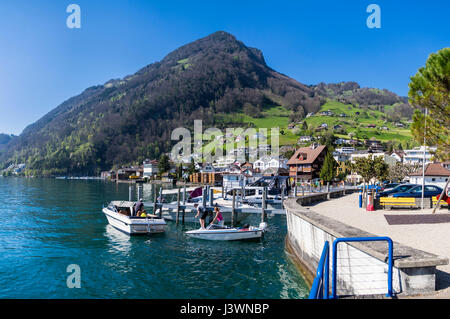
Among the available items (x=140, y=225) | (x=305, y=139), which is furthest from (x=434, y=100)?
(x=305, y=139)

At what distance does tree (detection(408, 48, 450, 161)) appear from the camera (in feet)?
54.8

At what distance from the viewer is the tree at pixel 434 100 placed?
16703 mm

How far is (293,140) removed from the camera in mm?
176500

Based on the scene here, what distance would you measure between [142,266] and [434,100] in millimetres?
19786

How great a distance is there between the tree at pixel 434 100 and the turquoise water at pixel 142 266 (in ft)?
38.8

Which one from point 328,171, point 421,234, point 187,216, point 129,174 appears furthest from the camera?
point 129,174

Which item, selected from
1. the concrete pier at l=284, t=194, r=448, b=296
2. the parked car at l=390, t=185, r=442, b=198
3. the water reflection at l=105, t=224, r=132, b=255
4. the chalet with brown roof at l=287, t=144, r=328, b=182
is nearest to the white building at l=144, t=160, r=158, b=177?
the chalet with brown roof at l=287, t=144, r=328, b=182

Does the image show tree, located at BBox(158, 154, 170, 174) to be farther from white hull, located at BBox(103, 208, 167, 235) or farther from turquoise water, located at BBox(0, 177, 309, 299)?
white hull, located at BBox(103, 208, 167, 235)

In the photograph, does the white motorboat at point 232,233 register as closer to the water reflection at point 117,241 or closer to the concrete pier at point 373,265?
the water reflection at point 117,241

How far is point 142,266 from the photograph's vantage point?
16.6 meters

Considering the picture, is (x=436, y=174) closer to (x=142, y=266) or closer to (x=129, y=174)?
(x=142, y=266)

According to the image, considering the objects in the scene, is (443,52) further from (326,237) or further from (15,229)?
(15,229)

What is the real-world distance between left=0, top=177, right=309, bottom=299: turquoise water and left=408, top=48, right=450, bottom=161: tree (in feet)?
38.8
